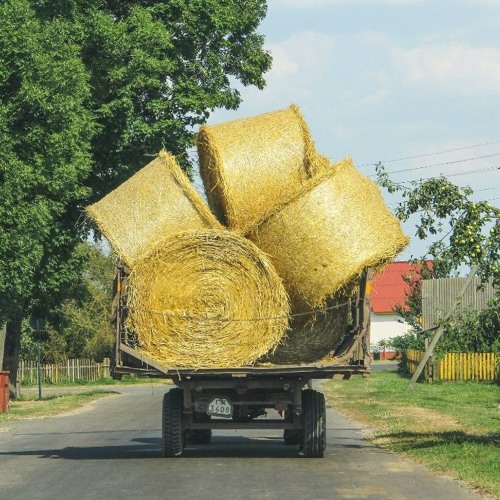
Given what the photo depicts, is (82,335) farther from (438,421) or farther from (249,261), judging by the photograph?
(249,261)

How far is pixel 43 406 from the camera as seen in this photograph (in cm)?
3294

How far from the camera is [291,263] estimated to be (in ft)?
49.5

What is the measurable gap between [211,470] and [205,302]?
6.50ft

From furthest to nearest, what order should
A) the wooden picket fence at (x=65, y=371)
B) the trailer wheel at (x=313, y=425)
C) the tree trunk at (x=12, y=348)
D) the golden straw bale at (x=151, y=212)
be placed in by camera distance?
the wooden picket fence at (x=65, y=371) < the tree trunk at (x=12, y=348) < the trailer wheel at (x=313, y=425) < the golden straw bale at (x=151, y=212)

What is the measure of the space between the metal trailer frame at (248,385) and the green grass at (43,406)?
12.2 m

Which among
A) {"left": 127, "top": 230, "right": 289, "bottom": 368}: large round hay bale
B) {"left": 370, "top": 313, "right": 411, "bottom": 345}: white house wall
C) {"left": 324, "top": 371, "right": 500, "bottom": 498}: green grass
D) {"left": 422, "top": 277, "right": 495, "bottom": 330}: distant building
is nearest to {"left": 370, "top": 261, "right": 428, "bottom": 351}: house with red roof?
{"left": 370, "top": 313, "right": 411, "bottom": 345}: white house wall

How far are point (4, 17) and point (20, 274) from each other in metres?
5.90

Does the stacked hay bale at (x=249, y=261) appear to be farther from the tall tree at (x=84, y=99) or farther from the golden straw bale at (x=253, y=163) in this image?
the tall tree at (x=84, y=99)

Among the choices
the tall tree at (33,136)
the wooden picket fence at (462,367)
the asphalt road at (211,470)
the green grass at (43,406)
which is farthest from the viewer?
the wooden picket fence at (462,367)

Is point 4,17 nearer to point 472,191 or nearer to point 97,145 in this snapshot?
point 97,145

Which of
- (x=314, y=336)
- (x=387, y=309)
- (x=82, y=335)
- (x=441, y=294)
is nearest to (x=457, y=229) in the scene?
(x=314, y=336)

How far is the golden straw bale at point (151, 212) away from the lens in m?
15.5

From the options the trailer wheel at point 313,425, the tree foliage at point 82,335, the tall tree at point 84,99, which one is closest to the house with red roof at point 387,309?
the tree foliage at point 82,335

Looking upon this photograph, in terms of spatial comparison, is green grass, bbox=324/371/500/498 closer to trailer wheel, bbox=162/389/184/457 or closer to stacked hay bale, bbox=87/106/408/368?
stacked hay bale, bbox=87/106/408/368
